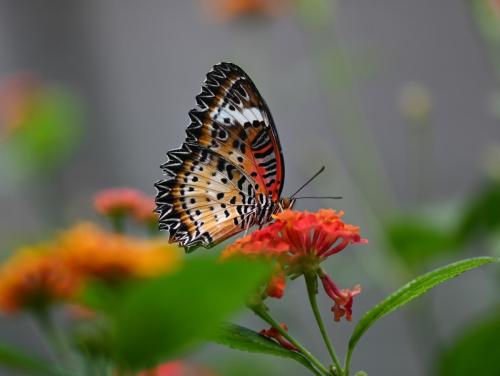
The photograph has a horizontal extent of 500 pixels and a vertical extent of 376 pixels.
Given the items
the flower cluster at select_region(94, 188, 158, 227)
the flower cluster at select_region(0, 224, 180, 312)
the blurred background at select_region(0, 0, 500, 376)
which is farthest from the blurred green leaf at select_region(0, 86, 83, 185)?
the flower cluster at select_region(0, 224, 180, 312)

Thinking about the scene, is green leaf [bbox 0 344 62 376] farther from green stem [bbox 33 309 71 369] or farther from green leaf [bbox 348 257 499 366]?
green leaf [bbox 348 257 499 366]

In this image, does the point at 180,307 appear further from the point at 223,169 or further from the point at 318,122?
the point at 318,122

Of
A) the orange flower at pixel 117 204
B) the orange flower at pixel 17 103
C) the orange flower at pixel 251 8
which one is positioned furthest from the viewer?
the orange flower at pixel 17 103

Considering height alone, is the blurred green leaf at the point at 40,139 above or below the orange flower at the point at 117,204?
above

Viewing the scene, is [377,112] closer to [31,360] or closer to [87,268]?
[87,268]

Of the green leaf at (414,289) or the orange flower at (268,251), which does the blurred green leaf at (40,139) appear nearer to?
the orange flower at (268,251)

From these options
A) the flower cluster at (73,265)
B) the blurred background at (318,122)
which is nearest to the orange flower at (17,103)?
the blurred background at (318,122)

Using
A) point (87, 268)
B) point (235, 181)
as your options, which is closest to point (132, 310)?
point (87, 268)
